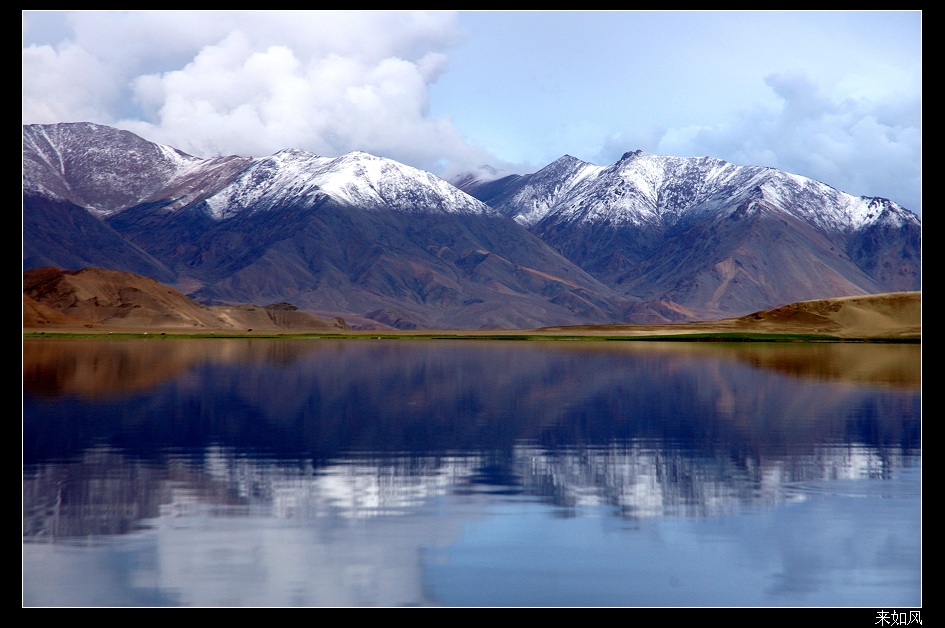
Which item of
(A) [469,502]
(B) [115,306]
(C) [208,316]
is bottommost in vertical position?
(A) [469,502]

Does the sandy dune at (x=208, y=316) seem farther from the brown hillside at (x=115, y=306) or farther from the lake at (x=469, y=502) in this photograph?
the lake at (x=469, y=502)

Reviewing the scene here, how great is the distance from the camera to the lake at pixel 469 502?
46.4ft

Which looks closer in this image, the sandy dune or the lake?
the lake

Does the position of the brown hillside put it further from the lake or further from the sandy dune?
the lake

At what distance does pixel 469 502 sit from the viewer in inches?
751

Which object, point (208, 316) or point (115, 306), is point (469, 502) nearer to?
point (115, 306)

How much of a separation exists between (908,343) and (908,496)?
11079 centimetres

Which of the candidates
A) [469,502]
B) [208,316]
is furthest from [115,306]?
[469,502]

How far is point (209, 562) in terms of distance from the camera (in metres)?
14.9

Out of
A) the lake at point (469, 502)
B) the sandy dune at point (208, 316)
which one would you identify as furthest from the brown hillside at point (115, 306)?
the lake at point (469, 502)

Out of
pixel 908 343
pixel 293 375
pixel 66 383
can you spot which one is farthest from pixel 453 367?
pixel 908 343

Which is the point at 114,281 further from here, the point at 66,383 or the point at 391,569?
the point at 391,569

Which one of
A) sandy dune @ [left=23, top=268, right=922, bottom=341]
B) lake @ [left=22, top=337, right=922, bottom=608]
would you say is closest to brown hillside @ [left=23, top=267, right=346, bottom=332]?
sandy dune @ [left=23, top=268, right=922, bottom=341]

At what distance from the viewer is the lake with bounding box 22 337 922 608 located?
14148 millimetres
